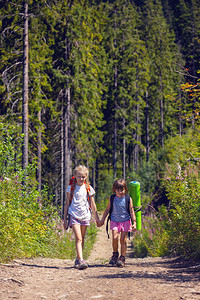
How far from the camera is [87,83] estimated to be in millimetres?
22828

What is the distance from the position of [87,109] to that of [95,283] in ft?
57.0

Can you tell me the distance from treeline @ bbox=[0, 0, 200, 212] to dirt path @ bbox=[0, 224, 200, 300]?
2.50 metres

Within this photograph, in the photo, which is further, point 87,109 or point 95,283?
point 87,109

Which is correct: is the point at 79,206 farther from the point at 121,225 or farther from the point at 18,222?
the point at 18,222

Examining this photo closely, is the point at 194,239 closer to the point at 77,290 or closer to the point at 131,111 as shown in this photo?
the point at 77,290

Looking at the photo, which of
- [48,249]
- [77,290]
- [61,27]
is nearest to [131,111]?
[61,27]

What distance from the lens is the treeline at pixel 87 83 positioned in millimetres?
16141

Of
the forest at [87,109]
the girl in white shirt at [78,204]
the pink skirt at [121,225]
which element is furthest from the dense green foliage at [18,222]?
the pink skirt at [121,225]

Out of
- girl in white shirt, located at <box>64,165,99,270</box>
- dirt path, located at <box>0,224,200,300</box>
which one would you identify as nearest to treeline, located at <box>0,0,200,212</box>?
girl in white shirt, located at <box>64,165,99,270</box>

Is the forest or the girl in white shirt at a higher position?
the forest

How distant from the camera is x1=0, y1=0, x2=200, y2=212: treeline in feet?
53.0

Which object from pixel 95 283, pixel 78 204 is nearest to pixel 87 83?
pixel 78 204

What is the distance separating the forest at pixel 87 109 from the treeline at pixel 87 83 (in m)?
0.07

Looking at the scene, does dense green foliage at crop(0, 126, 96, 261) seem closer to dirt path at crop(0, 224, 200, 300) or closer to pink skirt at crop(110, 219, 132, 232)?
dirt path at crop(0, 224, 200, 300)
